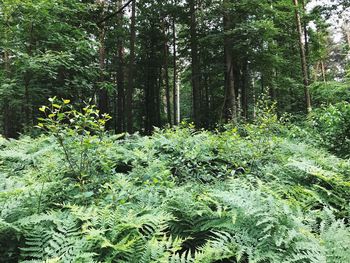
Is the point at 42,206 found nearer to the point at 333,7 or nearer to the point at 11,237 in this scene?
the point at 11,237

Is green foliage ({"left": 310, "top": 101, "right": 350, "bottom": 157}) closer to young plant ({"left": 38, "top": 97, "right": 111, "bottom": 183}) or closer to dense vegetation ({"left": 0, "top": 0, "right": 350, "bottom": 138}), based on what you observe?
dense vegetation ({"left": 0, "top": 0, "right": 350, "bottom": 138})

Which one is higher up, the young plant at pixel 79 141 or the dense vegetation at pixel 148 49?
the dense vegetation at pixel 148 49

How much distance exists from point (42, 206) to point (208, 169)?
8.70 ft

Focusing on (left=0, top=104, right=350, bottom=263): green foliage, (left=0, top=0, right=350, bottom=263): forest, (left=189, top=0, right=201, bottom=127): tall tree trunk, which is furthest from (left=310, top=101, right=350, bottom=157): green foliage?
(left=189, top=0, right=201, bottom=127): tall tree trunk

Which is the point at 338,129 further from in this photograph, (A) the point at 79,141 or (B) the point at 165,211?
(A) the point at 79,141

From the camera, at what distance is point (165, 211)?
3.05 metres

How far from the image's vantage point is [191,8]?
15492 millimetres

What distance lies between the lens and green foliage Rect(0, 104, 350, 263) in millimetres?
2342

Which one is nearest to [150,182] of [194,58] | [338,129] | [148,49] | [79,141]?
[79,141]

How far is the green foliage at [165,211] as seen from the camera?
92.2 inches

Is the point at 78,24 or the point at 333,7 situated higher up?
the point at 333,7

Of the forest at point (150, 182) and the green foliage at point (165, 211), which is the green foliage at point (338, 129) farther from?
the green foliage at point (165, 211)

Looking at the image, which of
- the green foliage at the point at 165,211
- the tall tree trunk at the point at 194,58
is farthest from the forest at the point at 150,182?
the tall tree trunk at the point at 194,58

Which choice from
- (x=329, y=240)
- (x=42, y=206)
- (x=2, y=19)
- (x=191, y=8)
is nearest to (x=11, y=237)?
(x=42, y=206)
